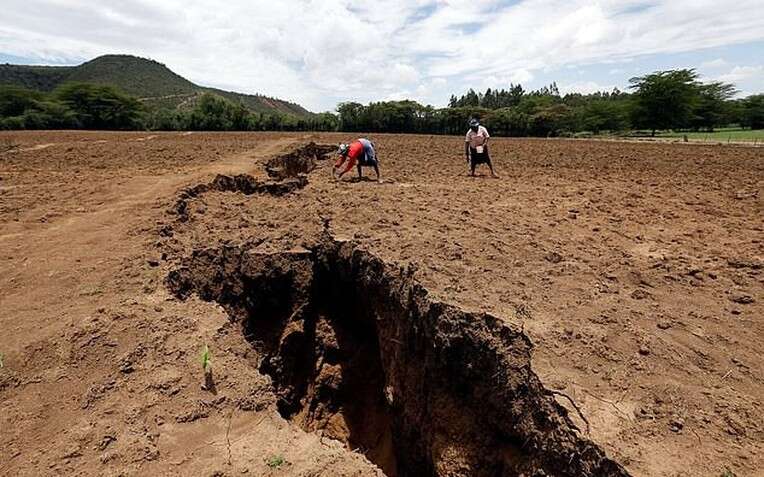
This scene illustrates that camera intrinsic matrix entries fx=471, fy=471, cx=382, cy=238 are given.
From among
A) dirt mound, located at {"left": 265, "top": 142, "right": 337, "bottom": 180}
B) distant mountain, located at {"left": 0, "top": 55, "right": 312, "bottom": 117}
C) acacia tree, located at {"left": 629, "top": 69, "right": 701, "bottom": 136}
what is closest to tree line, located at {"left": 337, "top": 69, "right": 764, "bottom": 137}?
acacia tree, located at {"left": 629, "top": 69, "right": 701, "bottom": 136}

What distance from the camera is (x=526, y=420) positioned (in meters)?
3.43

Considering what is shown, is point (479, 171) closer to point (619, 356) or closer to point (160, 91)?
point (619, 356)

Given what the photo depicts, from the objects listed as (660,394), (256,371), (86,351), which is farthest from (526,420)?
(86,351)

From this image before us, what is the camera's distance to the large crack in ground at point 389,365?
11.6ft

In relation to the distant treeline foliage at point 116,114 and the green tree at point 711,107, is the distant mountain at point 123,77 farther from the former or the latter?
the green tree at point 711,107

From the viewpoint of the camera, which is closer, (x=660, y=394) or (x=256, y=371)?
(x=660, y=394)

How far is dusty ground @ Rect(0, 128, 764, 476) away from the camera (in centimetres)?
314

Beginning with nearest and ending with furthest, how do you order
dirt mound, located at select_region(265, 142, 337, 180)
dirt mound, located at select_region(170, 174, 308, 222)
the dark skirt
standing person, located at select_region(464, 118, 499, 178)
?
dirt mound, located at select_region(170, 174, 308, 222) → standing person, located at select_region(464, 118, 499, 178) → the dark skirt → dirt mound, located at select_region(265, 142, 337, 180)

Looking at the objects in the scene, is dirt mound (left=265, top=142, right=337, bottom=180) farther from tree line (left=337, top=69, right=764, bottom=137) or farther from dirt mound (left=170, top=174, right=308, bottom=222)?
tree line (left=337, top=69, right=764, bottom=137)

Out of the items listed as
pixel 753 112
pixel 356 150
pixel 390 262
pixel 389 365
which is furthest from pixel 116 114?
pixel 753 112

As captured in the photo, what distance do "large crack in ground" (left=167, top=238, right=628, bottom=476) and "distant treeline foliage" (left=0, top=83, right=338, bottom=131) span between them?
47650mm

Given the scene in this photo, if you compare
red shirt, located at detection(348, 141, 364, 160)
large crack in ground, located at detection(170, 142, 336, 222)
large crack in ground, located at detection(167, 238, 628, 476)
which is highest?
red shirt, located at detection(348, 141, 364, 160)

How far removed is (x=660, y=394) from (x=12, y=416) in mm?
4684

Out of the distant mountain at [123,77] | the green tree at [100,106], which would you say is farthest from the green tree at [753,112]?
the distant mountain at [123,77]
